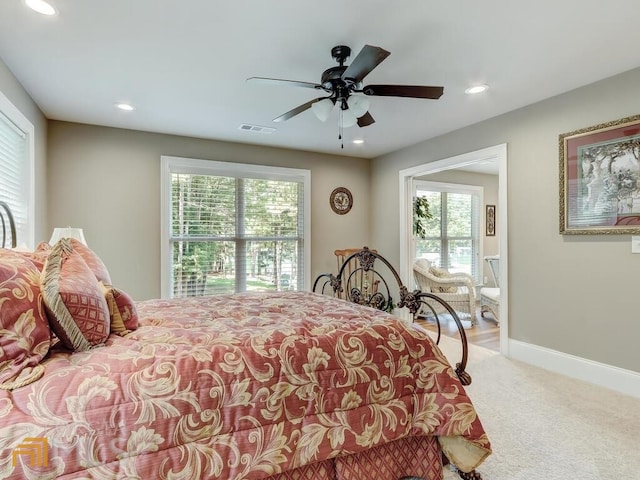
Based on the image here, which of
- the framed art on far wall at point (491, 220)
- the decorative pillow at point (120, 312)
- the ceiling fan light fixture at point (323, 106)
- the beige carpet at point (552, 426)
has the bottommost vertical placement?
the beige carpet at point (552, 426)

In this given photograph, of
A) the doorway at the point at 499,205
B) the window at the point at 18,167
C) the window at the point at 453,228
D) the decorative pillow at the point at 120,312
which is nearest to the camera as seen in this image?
the decorative pillow at the point at 120,312

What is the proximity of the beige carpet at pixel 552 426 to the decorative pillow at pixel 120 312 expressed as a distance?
1.77 metres

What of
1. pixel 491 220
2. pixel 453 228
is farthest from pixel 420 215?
pixel 491 220

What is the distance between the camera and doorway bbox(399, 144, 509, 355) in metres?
3.60

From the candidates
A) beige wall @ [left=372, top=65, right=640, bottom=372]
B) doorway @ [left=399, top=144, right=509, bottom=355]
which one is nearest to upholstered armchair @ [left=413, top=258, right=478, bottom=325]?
doorway @ [left=399, top=144, right=509, bottom=355]

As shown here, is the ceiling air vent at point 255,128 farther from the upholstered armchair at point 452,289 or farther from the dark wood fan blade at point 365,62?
the upholstered armchair at point 452,289

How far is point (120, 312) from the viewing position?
1640 millimetres

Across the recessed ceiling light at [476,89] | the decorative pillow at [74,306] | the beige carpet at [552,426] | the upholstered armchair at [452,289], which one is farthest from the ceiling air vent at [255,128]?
the beige carpet at [552,426]

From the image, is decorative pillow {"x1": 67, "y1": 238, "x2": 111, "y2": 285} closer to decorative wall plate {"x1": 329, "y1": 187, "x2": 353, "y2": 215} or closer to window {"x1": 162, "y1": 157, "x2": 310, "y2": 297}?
window {"x1": 162, "y1": 157, "x2": 310, "y2": 297}

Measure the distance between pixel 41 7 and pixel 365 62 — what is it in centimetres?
183

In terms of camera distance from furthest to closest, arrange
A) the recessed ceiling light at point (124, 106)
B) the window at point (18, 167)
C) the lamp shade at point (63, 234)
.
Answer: the recessed ceiling light at point (124, 106) < the lamp shade at point (63, 234) < the window at point (18, 167)

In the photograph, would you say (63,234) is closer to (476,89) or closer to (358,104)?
(358,104)

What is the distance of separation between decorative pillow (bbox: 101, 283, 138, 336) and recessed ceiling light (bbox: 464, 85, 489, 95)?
3.04m

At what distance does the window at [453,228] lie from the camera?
21.4 ft
